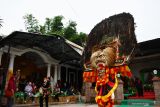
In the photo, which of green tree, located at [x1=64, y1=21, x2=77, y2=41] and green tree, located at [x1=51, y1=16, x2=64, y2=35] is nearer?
green tree, located at [x1=64, y1=21, x2=77, y2=41]

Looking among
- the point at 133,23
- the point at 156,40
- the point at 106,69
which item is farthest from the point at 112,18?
the point at 156,40

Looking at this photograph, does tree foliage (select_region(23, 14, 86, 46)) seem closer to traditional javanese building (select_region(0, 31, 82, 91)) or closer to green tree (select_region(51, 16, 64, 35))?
green tree (select_region(51, 16, 64, 35))

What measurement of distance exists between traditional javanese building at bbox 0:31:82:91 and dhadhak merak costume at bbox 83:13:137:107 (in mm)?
7064

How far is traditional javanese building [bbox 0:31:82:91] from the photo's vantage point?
13.3 metres

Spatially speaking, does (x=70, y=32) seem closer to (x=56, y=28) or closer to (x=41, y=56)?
(x=56, y=28)

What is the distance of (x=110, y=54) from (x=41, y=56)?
11.8 m

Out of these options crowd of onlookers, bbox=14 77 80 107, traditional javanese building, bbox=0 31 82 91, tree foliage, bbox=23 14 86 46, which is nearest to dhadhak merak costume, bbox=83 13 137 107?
crowd of onlookers, bbox=14 77 80 107

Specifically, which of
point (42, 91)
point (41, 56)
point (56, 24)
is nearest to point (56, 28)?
point (56, 24)

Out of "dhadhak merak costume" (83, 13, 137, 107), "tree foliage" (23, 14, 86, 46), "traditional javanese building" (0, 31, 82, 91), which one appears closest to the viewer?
"dhadhak merak costume" (83, 13, 137, 107)

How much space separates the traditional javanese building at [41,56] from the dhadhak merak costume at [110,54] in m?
7.06

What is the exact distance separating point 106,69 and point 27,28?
1094 inches

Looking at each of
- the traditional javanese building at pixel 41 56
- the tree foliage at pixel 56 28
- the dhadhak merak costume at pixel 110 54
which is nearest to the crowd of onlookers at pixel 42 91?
the traditional javanese building at pixel 41 56

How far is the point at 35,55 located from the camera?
55.6 ft

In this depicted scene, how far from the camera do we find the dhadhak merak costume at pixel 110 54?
509 cm
